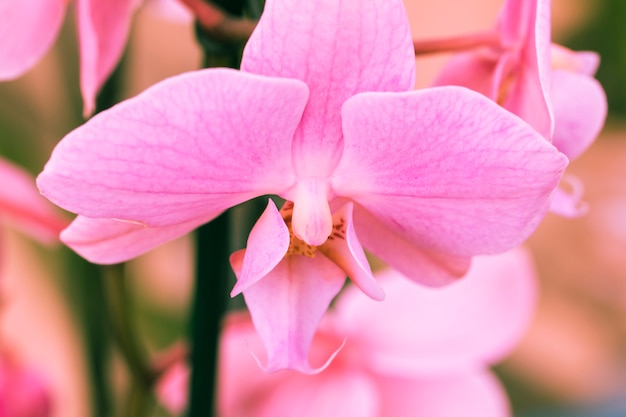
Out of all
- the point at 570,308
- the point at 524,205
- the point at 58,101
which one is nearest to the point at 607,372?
the point at 570,308

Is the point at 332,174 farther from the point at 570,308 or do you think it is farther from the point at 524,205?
the point at 570,308

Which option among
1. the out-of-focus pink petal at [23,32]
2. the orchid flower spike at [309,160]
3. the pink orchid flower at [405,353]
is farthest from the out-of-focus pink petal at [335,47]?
the pink orchid flower at [405,353]

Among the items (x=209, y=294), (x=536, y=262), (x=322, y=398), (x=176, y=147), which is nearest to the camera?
(x=176, y=147)

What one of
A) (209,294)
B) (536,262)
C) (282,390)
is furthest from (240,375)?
(536,262)

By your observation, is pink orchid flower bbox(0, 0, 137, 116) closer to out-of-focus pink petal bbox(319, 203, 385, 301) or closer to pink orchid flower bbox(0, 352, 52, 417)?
out-of-focus pink petal bbox(319, 203, 385, 301)

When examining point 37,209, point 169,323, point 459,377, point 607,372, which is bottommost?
point 607,372

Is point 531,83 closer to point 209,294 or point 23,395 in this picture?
point 209,294
